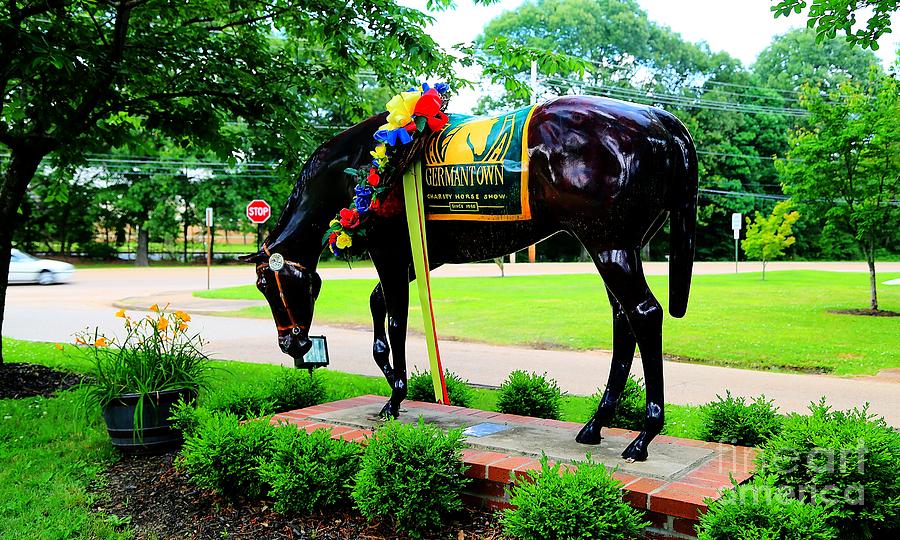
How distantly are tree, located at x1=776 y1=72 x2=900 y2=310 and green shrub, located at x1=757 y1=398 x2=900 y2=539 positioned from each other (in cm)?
1262

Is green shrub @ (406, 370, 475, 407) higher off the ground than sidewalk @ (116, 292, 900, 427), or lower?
higher

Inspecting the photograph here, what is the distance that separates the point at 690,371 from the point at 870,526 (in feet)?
19.4

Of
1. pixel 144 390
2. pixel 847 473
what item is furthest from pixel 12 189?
pixel 847 473

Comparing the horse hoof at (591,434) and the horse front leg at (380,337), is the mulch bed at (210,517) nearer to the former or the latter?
the horse hoof at (591,434)

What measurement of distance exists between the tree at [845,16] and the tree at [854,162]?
793cm

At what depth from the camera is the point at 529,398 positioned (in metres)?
5.57

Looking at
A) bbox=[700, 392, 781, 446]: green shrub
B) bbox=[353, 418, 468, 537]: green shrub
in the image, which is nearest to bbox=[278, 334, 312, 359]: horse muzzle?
bbox=[353, 418, 468, 537]: green shrub

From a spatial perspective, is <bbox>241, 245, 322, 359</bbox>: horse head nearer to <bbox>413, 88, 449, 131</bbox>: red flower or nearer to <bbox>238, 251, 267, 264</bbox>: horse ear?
<bbox>238, 251, 267, 264</bbox>: horse ear

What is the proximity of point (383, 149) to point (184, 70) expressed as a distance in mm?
3863

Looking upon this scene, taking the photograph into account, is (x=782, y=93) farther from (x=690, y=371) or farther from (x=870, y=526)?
(x=870, y=526)

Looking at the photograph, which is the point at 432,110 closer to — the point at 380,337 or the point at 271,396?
the point at 380,337

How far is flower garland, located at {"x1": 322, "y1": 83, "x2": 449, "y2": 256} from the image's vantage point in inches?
175

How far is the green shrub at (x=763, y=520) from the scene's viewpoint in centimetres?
302

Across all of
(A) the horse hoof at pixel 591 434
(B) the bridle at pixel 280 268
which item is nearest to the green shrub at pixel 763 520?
(A) the horse hoof at pixel 591 434
